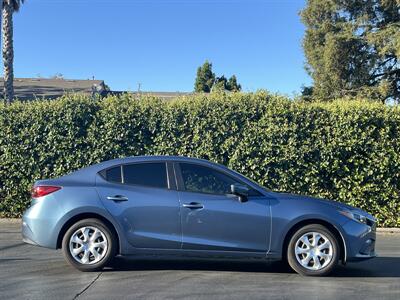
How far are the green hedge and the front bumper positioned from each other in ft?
16.5

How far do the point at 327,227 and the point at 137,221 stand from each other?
253 centimetres

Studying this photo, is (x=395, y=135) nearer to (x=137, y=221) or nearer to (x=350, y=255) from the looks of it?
(x=350, y=255)

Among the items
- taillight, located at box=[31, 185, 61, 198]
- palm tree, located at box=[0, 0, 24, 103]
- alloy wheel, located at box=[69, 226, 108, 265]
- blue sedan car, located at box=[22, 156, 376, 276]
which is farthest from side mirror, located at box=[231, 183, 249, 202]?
palm tree, located at box=[0, 0, 24, 103]

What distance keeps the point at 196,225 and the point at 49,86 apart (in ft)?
81.9

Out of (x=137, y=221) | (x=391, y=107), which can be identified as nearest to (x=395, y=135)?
(x=391, y=107)

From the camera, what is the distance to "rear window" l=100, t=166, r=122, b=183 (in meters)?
7.33

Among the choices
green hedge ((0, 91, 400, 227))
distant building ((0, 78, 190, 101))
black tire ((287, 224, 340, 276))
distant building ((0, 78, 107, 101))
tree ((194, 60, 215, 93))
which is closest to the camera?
black tire ((287, 224, 340, 276))

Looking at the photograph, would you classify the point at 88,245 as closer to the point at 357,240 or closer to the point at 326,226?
the point at 326,226

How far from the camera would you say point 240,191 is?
707 cm

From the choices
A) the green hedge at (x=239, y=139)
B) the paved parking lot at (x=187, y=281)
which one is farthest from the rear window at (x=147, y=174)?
the green hedge at (x=239, y=139)

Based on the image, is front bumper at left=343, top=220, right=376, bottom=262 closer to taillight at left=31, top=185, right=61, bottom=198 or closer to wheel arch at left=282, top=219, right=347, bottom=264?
wheel arch at left=282, top=219, right=347, bottom=264

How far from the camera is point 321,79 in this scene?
28891 millimetres

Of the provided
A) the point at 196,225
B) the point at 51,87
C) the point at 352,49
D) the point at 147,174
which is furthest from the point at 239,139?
the point at 51,87

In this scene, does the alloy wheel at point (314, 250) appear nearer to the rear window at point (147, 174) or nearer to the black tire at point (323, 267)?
the black tire at point (323, 267)
